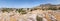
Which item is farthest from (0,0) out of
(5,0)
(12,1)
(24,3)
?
(24,3)

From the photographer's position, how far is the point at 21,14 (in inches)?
79.0

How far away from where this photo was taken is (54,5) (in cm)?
201

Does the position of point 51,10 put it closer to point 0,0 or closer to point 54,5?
point 54,5

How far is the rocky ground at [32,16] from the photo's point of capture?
78.5 inches

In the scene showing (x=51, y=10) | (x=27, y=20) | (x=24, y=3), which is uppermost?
(x=24, y=3)

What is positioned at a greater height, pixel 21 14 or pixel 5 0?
pixel 5 0

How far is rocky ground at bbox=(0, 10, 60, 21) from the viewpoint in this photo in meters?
1.99

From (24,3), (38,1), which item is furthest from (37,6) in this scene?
(24,3)

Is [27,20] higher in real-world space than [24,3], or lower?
lower

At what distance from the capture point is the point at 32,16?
2023mm

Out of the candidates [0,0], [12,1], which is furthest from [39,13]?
[0,0]

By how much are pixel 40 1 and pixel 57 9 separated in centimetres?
33

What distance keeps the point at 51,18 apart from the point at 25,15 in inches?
18.1

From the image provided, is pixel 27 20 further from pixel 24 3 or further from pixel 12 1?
pixel 12 1
